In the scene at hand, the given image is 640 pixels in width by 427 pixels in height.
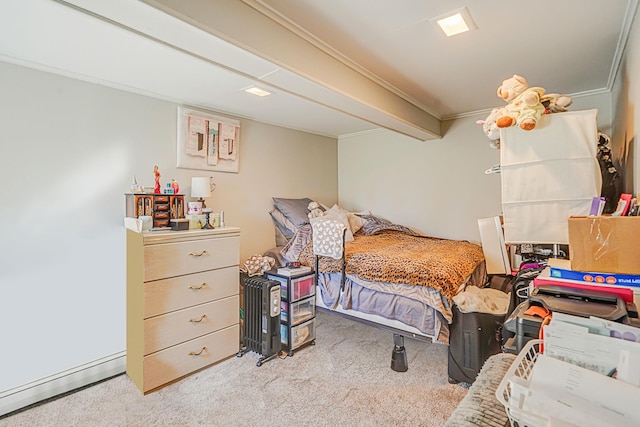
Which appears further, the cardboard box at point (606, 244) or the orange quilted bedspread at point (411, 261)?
the orange quilted bedspread at point (411, 261)

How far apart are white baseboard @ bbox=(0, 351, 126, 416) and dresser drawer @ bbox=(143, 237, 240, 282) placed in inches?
33.1

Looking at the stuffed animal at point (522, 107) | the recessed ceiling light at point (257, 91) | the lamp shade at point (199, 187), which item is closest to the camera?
the stuffed animal at point (522, 107)

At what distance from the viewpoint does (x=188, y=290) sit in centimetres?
232

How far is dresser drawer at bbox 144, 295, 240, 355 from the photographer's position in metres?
2.14

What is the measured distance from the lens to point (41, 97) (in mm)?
2090

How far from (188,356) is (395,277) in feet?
5.38

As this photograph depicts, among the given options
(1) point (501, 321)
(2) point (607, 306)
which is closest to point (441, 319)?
(1) point (501, 321)

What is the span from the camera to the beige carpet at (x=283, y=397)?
1.84 metres

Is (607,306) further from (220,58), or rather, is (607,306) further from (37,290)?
(37,290)

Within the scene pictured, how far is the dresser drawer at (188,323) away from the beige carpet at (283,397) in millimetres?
299

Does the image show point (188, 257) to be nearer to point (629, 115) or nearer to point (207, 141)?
point (207, 141)

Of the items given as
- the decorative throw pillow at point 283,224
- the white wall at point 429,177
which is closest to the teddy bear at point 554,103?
the white wall at point 429,177

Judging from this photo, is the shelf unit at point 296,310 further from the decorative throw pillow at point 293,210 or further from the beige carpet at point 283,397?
the decorative throw pillow at point 293,210

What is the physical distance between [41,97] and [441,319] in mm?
3087
